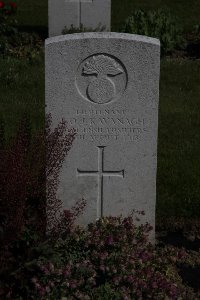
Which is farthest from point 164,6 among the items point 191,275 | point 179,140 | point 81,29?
point 191,275

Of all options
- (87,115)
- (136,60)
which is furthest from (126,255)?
(136,60)

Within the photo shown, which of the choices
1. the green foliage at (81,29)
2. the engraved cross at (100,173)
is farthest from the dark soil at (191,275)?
the green foliage at (81,29)

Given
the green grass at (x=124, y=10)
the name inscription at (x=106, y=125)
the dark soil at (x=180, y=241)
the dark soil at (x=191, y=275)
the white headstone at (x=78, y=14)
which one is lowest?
the dark soil at (x=191, y=275)

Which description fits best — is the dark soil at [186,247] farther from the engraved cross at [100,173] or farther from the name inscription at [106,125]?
the name inscription at [106,125]

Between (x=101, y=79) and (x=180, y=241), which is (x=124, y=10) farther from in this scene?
(x=101, y=79)

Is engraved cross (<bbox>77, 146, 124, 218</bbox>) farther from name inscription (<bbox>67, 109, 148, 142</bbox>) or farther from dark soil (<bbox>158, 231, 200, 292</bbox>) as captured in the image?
dark soil (<bbox>158, 231, 200, 292</bbox>)

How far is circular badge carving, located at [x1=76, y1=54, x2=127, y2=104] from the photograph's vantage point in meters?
5.18

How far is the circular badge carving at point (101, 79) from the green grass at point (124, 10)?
8802mm

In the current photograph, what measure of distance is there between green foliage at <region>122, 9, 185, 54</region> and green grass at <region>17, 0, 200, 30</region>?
206cm

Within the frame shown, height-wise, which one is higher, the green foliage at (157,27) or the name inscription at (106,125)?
the green foliage at (157,27)

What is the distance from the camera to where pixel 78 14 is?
484 inches

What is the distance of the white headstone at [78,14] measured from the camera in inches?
480

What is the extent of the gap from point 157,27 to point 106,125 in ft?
21.8

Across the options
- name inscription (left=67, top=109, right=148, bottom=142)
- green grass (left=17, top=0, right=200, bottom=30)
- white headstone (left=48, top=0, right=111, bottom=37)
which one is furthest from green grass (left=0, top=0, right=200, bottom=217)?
green grass (left=17, top=0, right=200, bottom=30)
